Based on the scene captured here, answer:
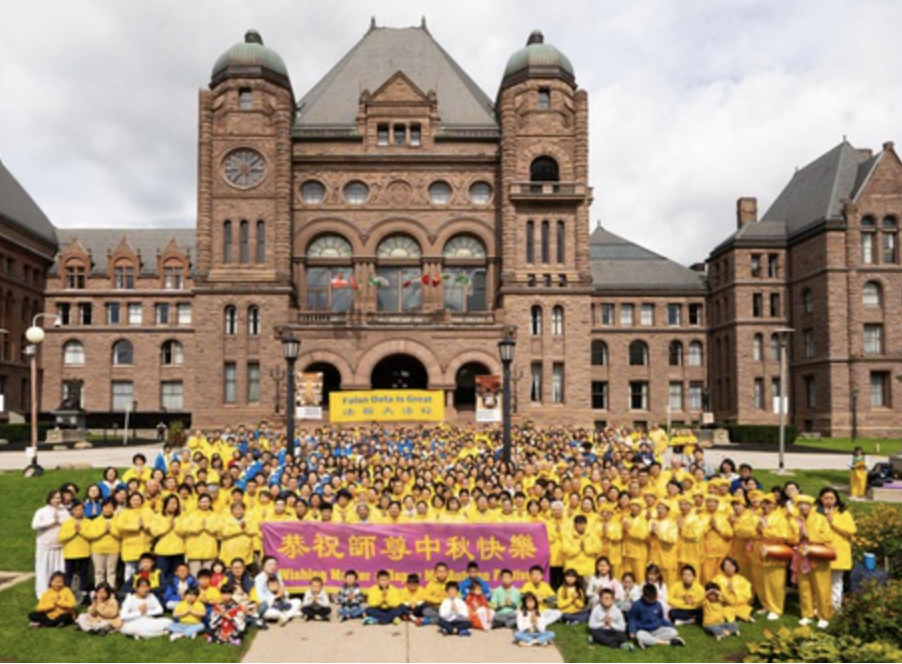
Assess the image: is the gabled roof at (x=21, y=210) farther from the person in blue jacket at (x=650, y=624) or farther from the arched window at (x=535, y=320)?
the person in blue jacket at (x=650, y=624)

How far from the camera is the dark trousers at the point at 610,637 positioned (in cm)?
991

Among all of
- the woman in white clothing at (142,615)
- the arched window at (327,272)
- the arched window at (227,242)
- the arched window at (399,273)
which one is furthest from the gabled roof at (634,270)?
the woman in white clothing at (142,615)

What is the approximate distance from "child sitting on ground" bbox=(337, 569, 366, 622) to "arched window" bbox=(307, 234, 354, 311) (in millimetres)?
34521

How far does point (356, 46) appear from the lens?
171 feet

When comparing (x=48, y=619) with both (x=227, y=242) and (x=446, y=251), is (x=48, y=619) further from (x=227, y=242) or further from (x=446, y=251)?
(x=446, y=251)

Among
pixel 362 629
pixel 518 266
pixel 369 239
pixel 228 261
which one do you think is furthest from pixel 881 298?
pixel 362 629

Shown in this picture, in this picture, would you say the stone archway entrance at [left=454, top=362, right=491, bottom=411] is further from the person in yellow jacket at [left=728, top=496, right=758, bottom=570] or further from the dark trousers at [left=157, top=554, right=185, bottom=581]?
the dark trousers at [left=157, top=554, right=185, bottom=581]

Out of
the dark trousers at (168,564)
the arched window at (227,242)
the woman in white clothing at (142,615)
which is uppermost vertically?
the arched window at (227,242)

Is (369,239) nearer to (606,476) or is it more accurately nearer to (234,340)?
(234,340)

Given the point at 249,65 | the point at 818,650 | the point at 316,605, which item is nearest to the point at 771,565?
the point at 818,650

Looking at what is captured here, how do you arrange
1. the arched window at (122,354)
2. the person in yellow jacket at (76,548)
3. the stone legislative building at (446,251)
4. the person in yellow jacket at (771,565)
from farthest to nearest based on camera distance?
the arched window at (122,354) → the stone legislative building at (446,251) → the person in yellow jacket at (76,548) → the person in yellow jacket at (771,565)

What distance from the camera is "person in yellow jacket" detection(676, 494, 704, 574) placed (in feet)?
38.4

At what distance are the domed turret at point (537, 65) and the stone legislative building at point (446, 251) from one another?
5.1 inches

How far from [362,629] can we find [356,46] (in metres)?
49.4
